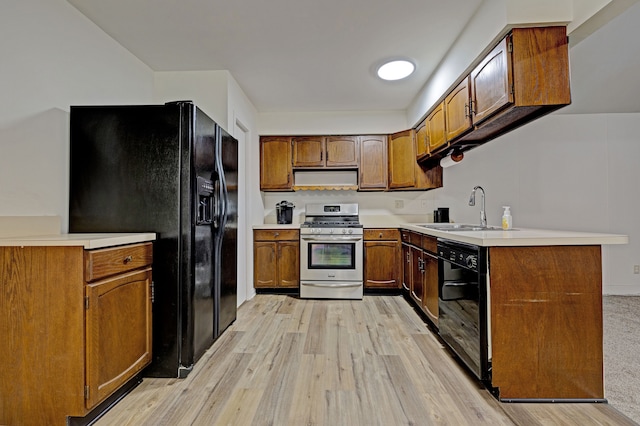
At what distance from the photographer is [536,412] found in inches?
66.1

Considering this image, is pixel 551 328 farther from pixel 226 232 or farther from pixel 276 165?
pixel 276 165

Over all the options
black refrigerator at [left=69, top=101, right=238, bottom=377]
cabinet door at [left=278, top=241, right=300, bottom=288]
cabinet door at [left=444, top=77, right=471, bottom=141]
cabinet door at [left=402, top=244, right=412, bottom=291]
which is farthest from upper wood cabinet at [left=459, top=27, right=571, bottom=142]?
cabinet door at [left=278, top=241, right=300, bottom=288]

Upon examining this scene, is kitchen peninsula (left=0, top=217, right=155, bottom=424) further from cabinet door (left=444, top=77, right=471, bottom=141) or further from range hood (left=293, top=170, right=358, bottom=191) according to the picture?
range hood (left=293, top=170, right=358, bottom=191)

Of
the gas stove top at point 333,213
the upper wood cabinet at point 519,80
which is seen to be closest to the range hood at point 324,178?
the gas stove top at point 333,213

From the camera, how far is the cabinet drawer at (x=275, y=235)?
430cm

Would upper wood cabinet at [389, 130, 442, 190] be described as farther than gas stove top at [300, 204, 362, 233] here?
No

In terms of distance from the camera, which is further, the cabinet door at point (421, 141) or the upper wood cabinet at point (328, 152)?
the upper wood cabinet at point (328, 152)

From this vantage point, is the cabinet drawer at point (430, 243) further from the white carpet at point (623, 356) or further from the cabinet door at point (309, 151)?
the cabinet door at point (309, 151)

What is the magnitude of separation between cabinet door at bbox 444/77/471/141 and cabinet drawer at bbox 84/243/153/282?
2.47 metres

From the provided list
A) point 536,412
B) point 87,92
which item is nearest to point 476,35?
point 536,412

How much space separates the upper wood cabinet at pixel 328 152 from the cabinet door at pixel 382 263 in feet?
3.81

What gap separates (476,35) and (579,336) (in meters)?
2.01

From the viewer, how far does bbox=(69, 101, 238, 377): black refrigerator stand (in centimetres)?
208

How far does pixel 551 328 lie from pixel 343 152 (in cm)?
332
